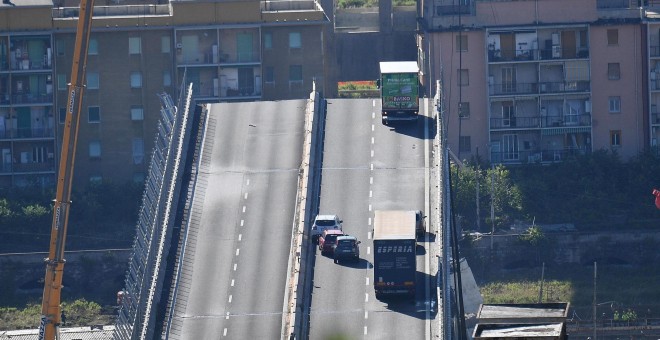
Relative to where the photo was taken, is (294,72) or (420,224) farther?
(294,72)

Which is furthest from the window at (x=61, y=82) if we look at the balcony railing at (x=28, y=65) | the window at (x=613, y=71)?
the window at (x=613, y=71)

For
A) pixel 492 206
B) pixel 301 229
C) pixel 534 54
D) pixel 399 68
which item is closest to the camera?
pixel 301 229

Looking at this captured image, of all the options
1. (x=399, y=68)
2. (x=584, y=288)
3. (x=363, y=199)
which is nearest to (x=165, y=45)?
(x=399, y=68)

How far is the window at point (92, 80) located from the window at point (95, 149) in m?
2.83

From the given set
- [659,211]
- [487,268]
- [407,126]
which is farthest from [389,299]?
[659,211]

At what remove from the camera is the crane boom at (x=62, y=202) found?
81.1 m

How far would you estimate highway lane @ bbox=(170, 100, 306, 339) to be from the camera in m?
85.3

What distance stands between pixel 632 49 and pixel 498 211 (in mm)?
12886

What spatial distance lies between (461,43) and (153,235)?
114 ft

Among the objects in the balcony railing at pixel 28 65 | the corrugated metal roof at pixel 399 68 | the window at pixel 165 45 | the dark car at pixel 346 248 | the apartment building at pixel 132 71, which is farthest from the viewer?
the window at pixel 165 45

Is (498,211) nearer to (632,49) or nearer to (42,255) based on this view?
(632,49)

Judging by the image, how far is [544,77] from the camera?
120m

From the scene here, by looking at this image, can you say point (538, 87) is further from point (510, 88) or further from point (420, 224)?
point (420, 224)

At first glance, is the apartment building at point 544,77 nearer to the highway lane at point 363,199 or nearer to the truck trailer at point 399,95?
the highway lane at point 363,199
